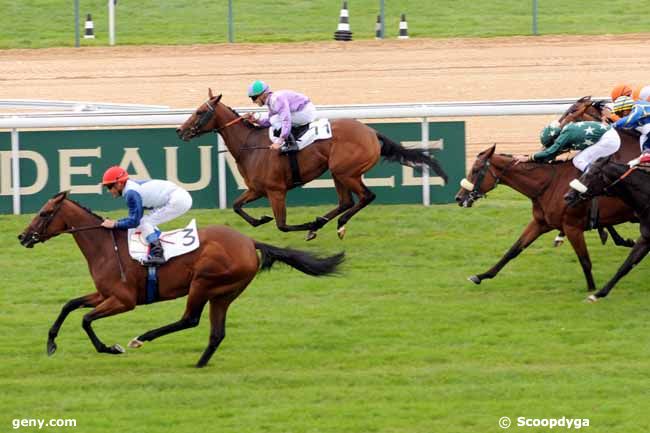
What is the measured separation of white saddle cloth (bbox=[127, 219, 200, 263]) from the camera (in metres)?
10.1

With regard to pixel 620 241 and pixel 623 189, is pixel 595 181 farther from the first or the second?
pixel 620 241

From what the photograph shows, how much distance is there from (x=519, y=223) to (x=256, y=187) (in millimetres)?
2479

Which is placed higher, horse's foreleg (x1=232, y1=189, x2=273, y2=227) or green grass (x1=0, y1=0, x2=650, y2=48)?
green grass (x1=0, y1=0, x2=650, y2=48)

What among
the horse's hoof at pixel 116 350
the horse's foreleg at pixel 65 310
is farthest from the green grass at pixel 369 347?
the horse's foreleg at pixel 65 310

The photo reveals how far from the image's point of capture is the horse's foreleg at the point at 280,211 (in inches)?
533

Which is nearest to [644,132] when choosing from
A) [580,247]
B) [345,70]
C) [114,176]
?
[580,247]

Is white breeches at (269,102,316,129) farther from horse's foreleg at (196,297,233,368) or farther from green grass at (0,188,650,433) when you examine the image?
horse's foreleg at (196,297,233,368)

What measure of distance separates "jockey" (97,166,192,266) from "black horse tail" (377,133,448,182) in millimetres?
3663

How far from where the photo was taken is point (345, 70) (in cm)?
2155

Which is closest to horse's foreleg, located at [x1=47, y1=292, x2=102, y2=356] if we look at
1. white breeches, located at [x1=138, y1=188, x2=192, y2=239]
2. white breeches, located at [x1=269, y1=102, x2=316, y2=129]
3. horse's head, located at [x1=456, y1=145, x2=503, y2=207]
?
white breeches, located at [x1=138, y1=188, x2=192, y2=239]

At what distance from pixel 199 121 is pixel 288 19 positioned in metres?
11.7

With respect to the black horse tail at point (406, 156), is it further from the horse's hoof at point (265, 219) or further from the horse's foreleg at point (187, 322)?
the horse's foreleg at point (187, 322)

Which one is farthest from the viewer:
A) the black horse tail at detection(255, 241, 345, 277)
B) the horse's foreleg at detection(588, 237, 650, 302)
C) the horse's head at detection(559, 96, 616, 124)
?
the horse's head at detection(559, 96, 616, 124)

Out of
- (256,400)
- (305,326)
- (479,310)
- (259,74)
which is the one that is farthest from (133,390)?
(259,74)
